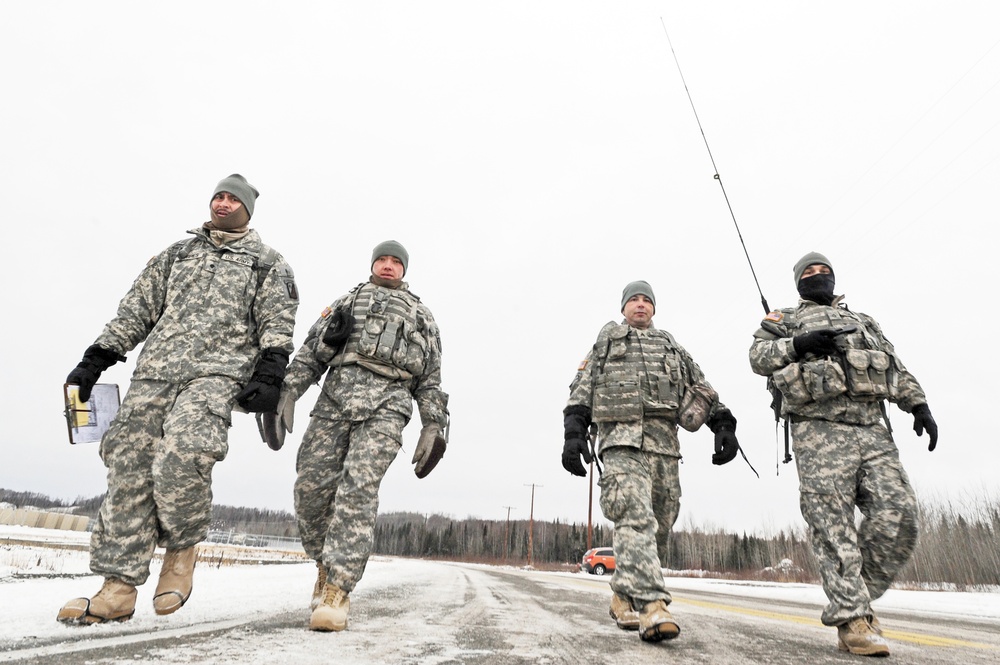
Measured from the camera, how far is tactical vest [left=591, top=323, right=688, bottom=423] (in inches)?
150

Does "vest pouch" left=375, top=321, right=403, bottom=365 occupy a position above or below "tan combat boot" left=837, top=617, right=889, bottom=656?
above

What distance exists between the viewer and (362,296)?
Answer: 12.4ft

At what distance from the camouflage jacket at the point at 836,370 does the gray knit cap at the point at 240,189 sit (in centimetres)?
345

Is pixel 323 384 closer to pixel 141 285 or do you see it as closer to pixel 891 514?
pixel 141 285

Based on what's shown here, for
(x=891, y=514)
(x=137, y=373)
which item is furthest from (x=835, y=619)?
(x=137, y=373)

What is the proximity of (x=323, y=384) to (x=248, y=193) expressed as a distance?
4.41ft

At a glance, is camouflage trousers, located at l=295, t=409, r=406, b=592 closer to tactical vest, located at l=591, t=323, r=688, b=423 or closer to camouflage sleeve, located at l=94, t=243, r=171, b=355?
camouflage sleeve, located at l=94, t=243, r=171, b=355

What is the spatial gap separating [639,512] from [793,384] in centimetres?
122

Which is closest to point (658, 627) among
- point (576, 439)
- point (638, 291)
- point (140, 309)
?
point (576, 439)

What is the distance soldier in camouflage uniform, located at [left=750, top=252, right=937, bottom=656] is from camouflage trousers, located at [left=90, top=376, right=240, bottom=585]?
10.7 ft

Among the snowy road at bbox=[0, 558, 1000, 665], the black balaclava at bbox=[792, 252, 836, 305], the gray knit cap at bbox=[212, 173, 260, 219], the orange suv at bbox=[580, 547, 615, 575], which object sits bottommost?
the orange suv at bbox=[580, 547, 615, 575]

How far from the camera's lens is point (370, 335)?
11.4 ft

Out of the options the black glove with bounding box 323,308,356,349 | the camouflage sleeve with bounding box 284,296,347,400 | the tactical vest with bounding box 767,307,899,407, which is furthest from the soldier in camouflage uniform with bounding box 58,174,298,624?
the tactical vest with bounding box 767,307,899,407

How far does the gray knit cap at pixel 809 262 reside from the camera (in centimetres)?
395
